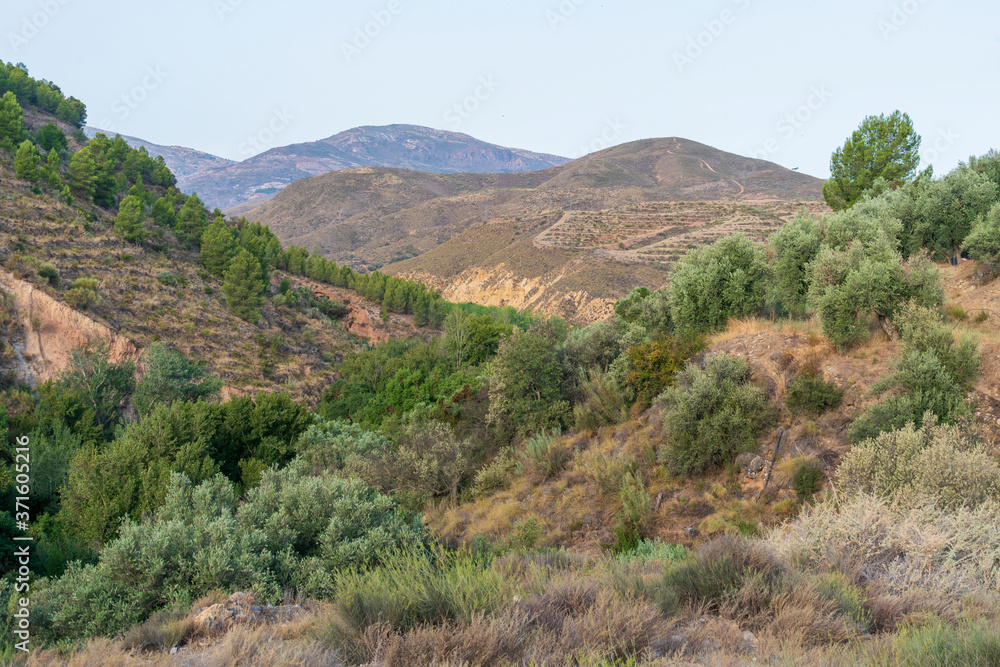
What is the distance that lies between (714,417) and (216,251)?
40.4m

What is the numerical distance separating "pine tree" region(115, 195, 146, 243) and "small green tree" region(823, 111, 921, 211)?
144ft

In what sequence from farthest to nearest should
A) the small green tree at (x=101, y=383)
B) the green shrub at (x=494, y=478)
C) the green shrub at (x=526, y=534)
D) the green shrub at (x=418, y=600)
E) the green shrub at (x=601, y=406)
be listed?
1. the small green tree at (x=101, y=383)
2. the green shrub at (x=494, y=478)
3. the green shrub at (x=601, y=406)
4. the green shrub at (x=526, y=534)
5. the green shrub at (x=418, y=600)

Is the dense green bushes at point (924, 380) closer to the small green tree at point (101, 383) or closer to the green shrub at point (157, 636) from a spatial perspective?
the green shrub at point (157, 636)

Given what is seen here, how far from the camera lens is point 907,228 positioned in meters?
16.9

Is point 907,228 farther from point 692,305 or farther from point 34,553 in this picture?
point 34,553

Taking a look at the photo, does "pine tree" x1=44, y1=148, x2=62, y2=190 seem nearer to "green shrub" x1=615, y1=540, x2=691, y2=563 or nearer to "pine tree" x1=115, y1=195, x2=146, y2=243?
"pine tree" x1=115, y1=195, x2=146, y2=243

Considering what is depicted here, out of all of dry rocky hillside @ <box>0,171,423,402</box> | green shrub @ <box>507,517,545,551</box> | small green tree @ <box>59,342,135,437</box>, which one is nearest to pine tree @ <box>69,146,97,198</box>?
dry rocky hillside @ <box>0,171,423,402</box>

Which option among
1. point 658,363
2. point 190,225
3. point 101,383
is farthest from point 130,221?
point 658,363

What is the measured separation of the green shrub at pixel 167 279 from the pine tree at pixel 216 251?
439 centimetres

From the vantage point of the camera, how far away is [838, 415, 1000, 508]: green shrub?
6.32 m

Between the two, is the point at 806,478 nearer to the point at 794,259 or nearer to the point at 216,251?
the point at 794,259

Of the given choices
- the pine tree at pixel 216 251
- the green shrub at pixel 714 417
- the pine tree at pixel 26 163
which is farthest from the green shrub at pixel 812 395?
the pine tree at pixel 26 163

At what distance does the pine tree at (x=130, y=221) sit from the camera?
3794 cm

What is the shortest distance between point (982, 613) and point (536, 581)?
3.63 meters
